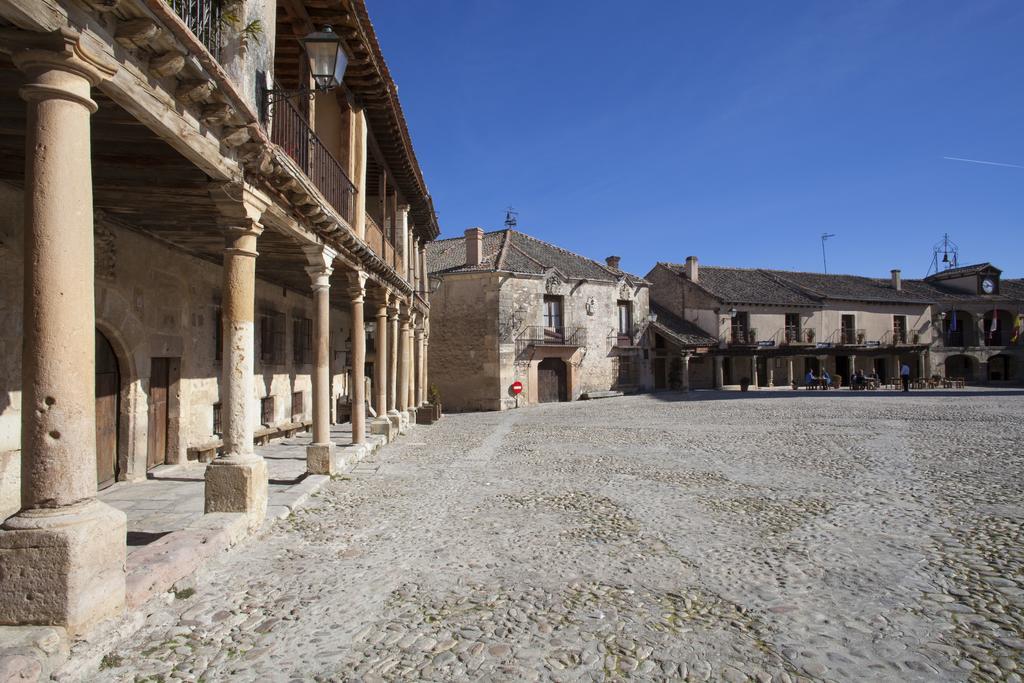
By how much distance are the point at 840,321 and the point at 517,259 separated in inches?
882

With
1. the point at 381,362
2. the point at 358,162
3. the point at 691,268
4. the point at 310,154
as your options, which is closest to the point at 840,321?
the point at 691,268

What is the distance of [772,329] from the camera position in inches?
1395

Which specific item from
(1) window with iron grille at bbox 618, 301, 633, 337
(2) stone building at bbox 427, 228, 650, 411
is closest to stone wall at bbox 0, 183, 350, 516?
(2) stone building at bbox 427, 228, 650, 411

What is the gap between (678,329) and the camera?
3341cm

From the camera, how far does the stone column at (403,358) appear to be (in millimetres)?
14422

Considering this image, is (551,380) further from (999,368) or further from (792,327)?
(999,368)

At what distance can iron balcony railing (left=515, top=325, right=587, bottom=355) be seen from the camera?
26016 millimetres

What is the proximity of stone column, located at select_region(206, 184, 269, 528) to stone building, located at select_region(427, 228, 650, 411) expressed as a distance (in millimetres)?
18800

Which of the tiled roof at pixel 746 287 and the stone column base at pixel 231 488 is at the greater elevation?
the tiled roof at pixel 746 287

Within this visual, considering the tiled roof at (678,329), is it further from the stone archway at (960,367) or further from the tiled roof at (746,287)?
the stone archway at (960,367)

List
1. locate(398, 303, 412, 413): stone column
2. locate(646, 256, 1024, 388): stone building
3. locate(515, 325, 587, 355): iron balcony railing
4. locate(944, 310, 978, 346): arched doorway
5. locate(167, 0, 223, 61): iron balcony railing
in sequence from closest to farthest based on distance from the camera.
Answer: locate(167, 0, 223, 61): iron balcony railing, locate(398, 303, 412, 413): stone column, locate(515, 325, 587, 355): iron balcony railing, locate(646, 256, 1024, 388): stone building, locate(944, 310, 978, 346): arched doorway

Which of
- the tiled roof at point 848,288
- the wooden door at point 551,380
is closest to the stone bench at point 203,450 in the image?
the wooden door at point 551,380

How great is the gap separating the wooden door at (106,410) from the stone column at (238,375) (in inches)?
87.7

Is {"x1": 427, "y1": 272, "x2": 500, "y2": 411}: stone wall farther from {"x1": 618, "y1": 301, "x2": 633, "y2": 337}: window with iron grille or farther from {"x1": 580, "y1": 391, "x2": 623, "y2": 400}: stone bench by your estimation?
{"x1": 618, "y1": 301, "x2": 633, "y2": 337}: window with iron grille
